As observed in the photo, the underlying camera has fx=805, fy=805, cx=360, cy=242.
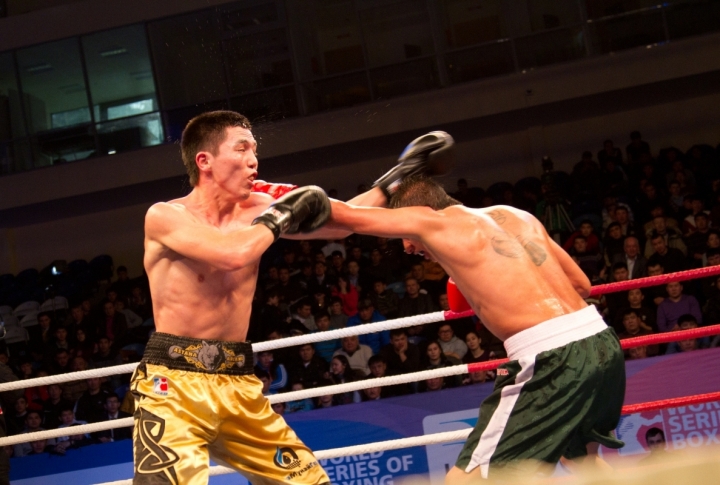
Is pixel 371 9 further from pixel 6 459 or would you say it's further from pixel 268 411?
pixel 268 411

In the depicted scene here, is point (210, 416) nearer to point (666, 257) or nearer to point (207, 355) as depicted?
point (207, 355)

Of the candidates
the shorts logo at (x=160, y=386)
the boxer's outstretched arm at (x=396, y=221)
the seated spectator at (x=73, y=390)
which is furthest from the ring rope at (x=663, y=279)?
the seated spectator at (x=73, y=390)

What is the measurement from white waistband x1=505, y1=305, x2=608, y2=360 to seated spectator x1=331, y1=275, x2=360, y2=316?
444 centimetres

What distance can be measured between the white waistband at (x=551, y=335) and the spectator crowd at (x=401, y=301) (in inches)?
87.7

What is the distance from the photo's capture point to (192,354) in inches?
83.6

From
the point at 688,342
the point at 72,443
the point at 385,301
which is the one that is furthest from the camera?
the point at 385,301

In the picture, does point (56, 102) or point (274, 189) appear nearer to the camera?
point (274, 189)

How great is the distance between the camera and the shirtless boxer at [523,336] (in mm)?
2004

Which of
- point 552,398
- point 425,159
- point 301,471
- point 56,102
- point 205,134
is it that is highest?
point 56,102

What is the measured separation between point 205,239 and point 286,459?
63 centimetres

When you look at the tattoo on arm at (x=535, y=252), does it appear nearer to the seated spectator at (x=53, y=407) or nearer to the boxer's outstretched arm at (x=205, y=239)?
the boxer's outstretched arm at (x=205, y=239)

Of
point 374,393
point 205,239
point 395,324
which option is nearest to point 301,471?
point 205,239

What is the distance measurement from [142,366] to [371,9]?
8630 millimetres

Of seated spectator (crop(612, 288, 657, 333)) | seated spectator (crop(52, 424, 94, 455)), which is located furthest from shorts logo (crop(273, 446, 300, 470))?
seated spectator (crop(612, 288, 657, 333))
